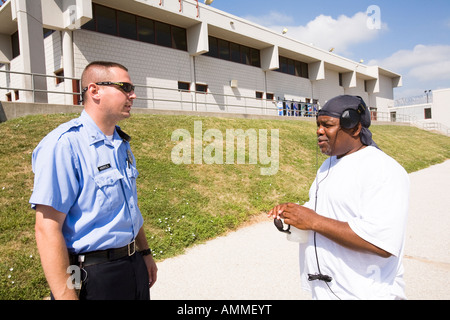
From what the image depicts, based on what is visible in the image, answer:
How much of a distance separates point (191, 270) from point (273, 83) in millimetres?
24282

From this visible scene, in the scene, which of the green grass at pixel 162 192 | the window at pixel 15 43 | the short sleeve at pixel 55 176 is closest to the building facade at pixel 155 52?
the window at pixel 15 43

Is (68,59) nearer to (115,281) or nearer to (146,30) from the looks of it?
(146,30)

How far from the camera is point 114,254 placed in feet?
6.25

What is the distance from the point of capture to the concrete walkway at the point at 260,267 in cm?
370

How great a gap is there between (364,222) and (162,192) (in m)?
5.68

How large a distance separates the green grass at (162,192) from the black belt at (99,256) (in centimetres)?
273

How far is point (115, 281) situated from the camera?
1869 mm

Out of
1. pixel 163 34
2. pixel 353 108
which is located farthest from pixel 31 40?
pixel 353 108

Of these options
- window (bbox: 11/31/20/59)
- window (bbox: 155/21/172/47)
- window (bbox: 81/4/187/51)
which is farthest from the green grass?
window (bbox: 11/31/20/59)

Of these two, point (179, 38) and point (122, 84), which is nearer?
point (122, 84)

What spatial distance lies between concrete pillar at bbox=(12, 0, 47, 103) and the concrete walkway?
11083 millimetres

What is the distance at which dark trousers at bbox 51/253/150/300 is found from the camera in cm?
177

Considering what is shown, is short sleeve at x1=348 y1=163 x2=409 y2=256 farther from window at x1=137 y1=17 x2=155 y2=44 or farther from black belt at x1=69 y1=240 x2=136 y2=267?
window at x1=137 y1=17 x2=155 y2=44

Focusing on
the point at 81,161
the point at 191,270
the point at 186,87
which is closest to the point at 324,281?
the point at 81,161
